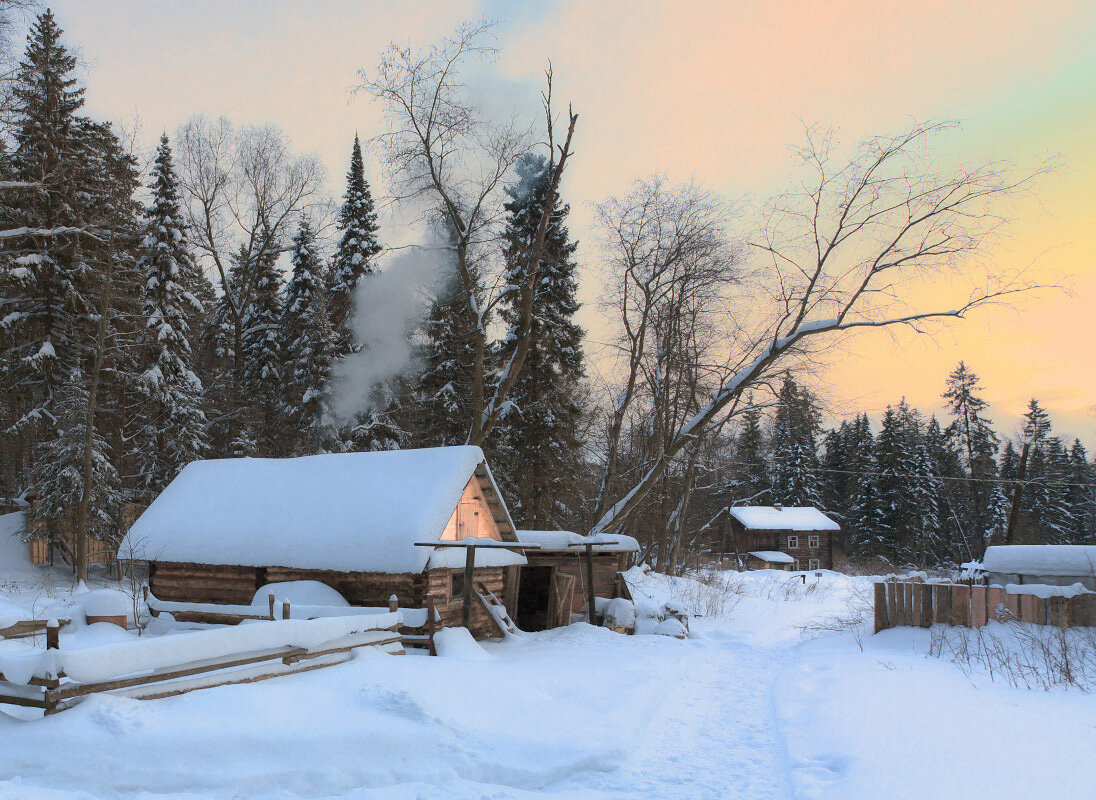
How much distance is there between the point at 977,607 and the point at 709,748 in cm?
917

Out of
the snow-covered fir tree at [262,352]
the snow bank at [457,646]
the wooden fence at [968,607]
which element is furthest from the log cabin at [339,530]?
the snow-covered fir tree at [262,352]

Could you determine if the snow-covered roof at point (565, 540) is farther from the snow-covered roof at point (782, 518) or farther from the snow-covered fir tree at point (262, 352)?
the snow-covered roof at point (782, 518)

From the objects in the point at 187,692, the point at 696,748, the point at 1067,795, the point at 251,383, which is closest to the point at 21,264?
the point at 251,383

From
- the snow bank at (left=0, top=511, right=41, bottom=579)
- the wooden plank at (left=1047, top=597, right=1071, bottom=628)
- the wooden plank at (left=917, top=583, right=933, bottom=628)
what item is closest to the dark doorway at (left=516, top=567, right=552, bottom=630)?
the wooden plank at (left=917, top=583, right=933, bottom=628)

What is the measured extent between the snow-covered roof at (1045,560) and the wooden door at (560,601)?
11.5 meters

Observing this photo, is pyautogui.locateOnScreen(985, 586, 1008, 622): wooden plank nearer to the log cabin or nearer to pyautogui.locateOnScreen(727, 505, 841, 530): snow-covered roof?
the log cabin

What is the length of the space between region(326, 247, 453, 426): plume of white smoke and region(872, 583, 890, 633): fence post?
17.3 metres

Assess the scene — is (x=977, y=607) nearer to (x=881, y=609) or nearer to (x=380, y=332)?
(x=881, y=609)

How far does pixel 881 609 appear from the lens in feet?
50.3

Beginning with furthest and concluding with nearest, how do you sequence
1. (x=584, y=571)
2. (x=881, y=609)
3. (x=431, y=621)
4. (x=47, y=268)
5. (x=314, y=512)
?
1. (x=47, y=268)
2. (x=584, y=571)
3. (x=314, y=512)
4. (x=881, y=609)
5. (x=431, y=621)

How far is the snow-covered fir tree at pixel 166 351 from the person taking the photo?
28.4m

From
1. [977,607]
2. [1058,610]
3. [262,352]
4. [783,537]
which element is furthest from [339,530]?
[783,537]

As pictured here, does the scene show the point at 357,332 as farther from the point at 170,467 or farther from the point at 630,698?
the point at 630,698

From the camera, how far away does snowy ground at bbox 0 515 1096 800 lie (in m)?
5.71
